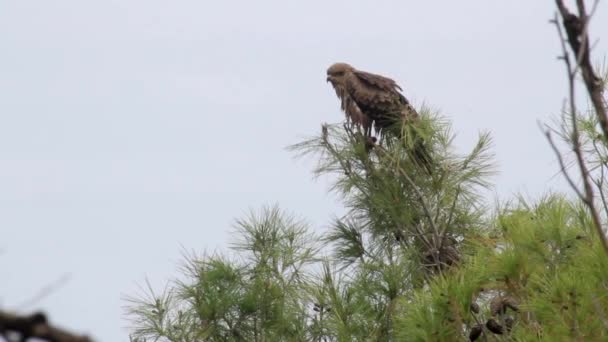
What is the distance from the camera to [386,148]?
4.83 metres

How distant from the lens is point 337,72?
531 cm

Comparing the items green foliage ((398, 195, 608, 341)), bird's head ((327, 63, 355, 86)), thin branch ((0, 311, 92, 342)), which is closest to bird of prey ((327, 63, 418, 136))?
bird's head ((327, 63, 355, 86))

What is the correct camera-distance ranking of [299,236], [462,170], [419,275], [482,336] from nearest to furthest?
[482,336] < [419,275] < [462,170] < [299,236]

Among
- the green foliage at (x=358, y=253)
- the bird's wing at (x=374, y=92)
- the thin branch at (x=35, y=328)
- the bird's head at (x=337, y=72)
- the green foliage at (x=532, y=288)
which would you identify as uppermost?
the bird's head at (x=337, y=72)

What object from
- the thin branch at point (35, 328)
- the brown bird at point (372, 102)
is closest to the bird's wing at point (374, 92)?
the brown bird at point (372, 102)

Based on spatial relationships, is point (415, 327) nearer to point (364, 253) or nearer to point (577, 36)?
point (364, 253)

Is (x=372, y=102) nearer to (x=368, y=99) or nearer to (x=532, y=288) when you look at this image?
(x=368, y=99)

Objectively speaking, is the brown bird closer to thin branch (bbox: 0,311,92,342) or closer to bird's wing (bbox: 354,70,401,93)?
bird's wing (bbox: 354,70,401,93)

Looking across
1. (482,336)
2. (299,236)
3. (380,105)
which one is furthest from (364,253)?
(482,336)

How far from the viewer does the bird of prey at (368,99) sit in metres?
4.88

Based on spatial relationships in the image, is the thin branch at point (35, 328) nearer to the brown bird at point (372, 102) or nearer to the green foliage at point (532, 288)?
the green foliage at point (532, 288)

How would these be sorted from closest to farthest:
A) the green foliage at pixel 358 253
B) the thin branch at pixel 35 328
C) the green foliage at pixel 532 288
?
the thin branch at pixel 35 328 < the green foliage at pixel 532 288 < the green foliage at pixel 358 253

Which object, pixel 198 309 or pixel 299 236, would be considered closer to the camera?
pixel 198 309

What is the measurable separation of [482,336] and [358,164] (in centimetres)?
148
